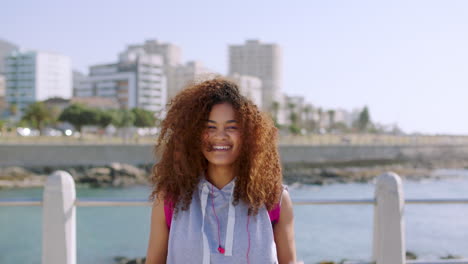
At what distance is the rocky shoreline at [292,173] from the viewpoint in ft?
106

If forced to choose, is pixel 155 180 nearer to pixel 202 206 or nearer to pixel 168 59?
pixel 202 206

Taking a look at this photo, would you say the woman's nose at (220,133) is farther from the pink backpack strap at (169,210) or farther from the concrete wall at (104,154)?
the concrete wall at (104,154)

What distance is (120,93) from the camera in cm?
9875

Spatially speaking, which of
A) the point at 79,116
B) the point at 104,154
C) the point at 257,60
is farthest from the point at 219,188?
the point at 257,60

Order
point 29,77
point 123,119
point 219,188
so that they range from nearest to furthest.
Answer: point 219,188, point 123,119, point 29,77

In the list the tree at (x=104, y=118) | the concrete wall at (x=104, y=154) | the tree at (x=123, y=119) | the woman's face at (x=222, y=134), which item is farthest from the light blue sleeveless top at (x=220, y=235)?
the tree at (x=123, y=119)

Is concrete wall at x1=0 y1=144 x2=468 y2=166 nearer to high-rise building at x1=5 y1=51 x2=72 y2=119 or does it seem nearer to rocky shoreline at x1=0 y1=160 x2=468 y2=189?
rocky shoreline at x1=0 y1=160 x2=468 y2=189

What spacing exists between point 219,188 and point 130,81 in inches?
3862

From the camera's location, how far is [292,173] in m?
40.3

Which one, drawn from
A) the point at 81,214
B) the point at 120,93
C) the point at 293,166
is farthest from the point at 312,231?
the point at 120,93

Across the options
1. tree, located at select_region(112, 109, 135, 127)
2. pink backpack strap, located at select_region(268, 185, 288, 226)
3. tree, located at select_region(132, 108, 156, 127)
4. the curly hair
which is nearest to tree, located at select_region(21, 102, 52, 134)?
tree, located at select_region(112, 109, 135, 127)

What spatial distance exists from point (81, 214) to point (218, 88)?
65.9ft

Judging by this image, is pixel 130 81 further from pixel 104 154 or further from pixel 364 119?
pixel 104 154

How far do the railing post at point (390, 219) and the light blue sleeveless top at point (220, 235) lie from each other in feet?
5.46
